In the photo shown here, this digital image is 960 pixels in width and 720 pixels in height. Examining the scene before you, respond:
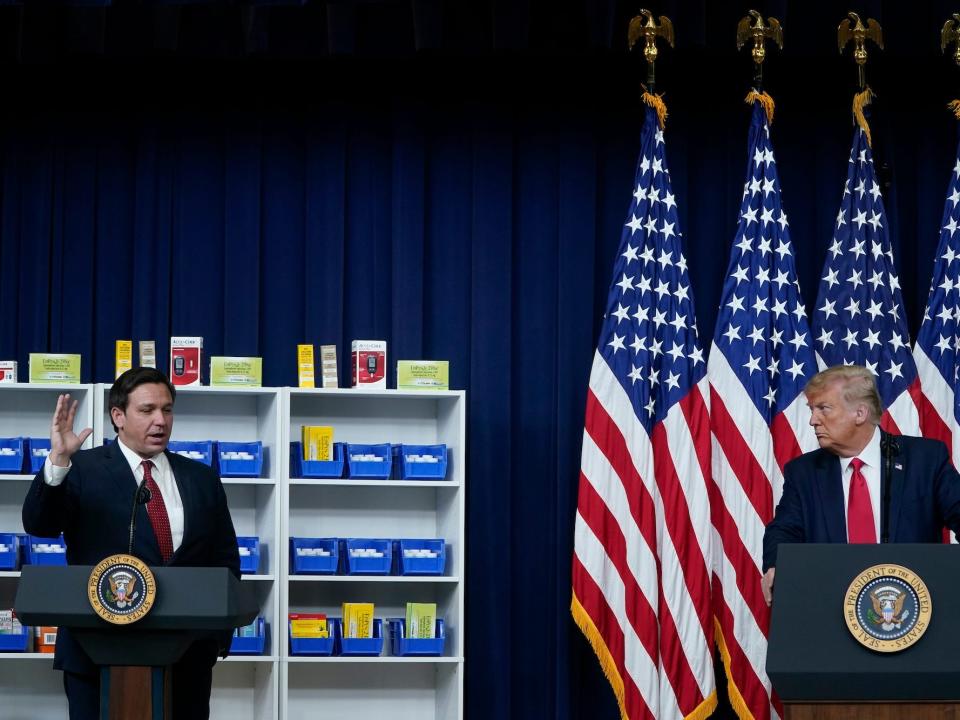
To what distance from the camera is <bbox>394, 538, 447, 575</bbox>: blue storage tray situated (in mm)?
5762

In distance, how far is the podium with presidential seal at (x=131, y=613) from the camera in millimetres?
3623

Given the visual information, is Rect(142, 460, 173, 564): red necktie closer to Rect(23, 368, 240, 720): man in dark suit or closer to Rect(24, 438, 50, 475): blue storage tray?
Rect(23, 368, 240, 720): man in dark suit

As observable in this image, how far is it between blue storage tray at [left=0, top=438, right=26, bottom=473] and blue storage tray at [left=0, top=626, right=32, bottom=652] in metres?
0.68

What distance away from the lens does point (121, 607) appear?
3615mm

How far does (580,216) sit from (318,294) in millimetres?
1288

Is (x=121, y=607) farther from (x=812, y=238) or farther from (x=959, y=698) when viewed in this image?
(x=812, y=238)

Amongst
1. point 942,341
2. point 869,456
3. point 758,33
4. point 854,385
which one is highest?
point 758,33

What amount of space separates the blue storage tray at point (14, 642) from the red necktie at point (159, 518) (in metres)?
1.86

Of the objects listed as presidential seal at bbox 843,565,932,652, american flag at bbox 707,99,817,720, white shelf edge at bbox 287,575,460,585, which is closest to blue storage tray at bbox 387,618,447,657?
white shelf edge at bbox 287,575,460,585

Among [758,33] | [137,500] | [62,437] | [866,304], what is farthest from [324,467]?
[758,33]

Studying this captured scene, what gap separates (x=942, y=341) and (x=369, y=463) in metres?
2.57

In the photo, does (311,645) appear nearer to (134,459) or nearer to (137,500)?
(134,459)

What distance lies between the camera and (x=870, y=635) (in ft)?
11.4

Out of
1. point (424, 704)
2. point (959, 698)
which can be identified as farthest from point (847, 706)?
point (424, 704)
